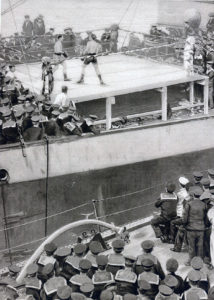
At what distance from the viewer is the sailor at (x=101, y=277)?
5301 mm

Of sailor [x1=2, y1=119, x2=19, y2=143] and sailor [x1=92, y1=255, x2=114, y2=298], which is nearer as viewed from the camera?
sailor [x1=92, y1=255, x2=114, y2=298]

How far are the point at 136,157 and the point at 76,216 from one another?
207cm

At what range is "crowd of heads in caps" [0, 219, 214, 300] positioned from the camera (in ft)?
16.4

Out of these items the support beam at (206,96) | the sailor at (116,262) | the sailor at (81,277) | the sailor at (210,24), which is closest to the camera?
A: the sailor at (81,277)

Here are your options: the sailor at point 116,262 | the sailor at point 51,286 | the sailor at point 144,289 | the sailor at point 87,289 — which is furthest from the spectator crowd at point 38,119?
the sailor at point 144,289

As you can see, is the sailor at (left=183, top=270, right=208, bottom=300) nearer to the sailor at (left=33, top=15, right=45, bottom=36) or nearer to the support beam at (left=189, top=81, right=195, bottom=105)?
the support beam at (left=189, top=81, right=195, bottom=105)

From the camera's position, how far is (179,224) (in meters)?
7.28

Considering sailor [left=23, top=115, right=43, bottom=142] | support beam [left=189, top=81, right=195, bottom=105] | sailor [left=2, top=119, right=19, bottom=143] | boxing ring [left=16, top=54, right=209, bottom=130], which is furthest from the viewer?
support beam [left=189, top=81, right=195, bottom=105]

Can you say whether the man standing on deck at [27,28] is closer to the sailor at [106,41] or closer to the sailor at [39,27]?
the sailor at [39,27]

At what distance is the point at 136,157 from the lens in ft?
36.0

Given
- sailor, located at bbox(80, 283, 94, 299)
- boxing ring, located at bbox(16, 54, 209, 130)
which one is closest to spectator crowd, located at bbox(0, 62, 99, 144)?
boxing ring, located at bbox(16, 54, 209, 130)

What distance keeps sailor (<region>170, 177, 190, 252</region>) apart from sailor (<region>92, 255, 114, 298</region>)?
202cm

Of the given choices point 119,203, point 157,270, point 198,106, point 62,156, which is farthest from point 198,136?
point 157,270

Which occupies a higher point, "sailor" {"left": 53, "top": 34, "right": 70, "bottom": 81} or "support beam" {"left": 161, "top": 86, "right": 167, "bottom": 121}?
"sailor" {"left": 53, "top": 34, "right": 70, "bottom": 81}
